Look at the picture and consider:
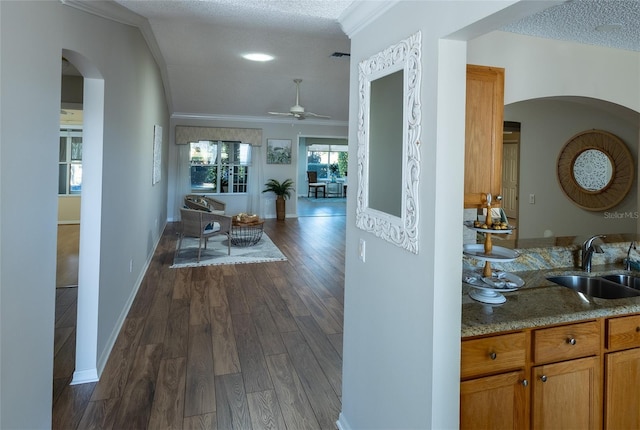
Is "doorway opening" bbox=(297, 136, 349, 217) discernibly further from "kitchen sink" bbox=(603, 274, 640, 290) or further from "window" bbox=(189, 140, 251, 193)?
"kitchen sink" bbox=(603, 274, 640, 290)

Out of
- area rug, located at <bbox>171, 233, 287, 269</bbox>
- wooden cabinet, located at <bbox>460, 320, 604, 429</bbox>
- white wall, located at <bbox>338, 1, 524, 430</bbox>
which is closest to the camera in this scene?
white wall, located at <bbox>338, 1, 524, 430</bbox>

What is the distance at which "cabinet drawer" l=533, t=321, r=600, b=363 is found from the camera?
162 cm

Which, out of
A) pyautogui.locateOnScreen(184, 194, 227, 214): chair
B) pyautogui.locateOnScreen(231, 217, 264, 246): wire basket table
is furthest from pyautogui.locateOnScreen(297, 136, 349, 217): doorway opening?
pyautogui.locateOnScreen(231, 217, 264, 246): wire basket table

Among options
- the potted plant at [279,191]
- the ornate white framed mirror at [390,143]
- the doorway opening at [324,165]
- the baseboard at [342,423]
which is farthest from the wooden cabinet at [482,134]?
the doorway opening at [324,165]

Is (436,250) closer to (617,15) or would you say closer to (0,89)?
(0,89)

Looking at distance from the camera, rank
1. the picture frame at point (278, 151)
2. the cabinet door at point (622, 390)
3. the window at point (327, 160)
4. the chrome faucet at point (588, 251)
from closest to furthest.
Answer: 1. the cabinet door at point (622, 390)
2. the chrome faucet at point (588, 251)
3. the picture frame at point (278, 151)
4. the window at point (327, 160)

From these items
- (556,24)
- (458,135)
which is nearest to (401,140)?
(458,135)

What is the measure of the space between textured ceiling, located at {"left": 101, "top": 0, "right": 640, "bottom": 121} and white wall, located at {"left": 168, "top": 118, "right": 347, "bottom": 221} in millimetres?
290

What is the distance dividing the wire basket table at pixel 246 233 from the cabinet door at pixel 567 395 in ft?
18.2

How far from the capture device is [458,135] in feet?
4.31

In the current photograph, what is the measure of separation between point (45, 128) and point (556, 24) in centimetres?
269

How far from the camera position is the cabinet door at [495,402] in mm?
1506

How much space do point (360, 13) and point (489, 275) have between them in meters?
1.47

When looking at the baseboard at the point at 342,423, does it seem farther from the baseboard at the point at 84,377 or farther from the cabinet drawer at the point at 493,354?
the baseboard at the point at 84,377
